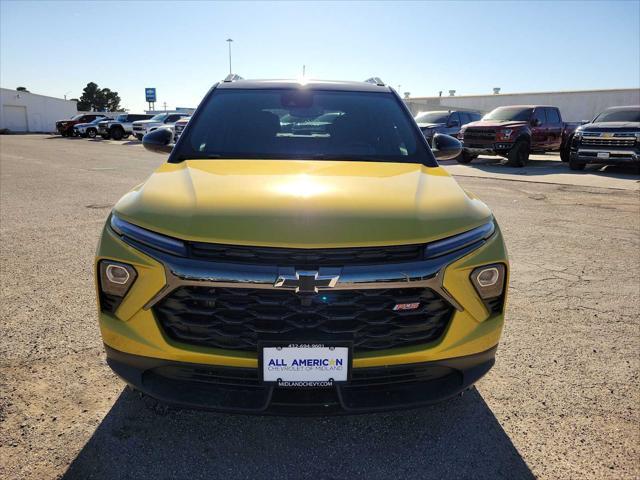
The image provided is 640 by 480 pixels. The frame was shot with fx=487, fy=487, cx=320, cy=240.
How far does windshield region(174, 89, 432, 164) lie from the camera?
9.94 ft

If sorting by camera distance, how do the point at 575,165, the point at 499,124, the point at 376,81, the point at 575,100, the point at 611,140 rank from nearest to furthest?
the point at 376,81
the point at 611,140
the point at 575,165
the point at 499,124
the point at 575,100

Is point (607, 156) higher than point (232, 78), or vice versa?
point (232, 78)

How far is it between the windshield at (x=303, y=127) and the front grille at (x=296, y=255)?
44.4 inches

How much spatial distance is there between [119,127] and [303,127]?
3514 centimetres

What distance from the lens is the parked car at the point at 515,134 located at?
15.2 metres

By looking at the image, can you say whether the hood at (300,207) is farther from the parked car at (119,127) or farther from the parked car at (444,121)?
the parked car at (119,127)

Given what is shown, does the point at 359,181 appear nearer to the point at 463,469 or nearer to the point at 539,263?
the point at 463,469

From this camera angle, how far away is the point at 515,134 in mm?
15219

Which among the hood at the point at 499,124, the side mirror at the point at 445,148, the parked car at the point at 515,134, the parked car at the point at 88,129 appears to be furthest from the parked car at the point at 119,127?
the side mirror at the point at 445,148

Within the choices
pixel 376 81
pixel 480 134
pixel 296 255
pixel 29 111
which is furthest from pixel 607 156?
pixel 29 111

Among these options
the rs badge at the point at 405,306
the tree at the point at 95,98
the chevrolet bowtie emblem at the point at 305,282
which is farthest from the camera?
the tree at the point at 95,98

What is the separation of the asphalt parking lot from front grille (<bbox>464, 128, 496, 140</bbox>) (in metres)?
11.3

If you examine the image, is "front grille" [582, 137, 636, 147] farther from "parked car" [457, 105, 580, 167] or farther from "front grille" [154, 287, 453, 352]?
"front grille" [154, 287, 453, 352]

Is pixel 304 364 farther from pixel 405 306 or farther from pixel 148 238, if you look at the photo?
pixel 148 238
